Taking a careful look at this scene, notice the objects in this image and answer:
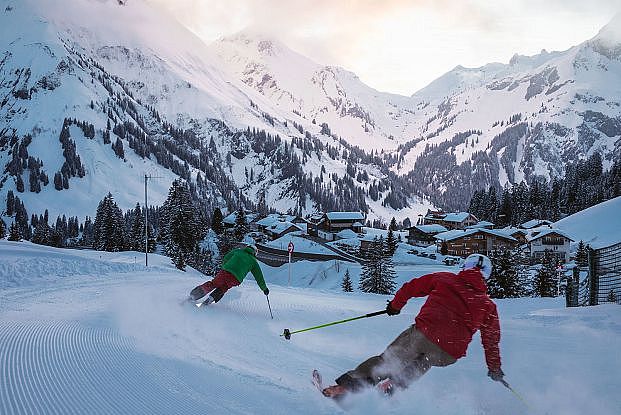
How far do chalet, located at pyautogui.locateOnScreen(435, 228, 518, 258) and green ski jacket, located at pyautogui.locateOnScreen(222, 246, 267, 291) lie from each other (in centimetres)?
7588

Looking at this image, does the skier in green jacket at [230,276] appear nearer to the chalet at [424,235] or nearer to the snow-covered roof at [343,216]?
the chalet at [424,235]

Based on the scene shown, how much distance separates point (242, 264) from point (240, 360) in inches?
178

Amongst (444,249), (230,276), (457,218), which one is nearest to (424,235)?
(444,249)

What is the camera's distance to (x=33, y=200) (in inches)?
7106

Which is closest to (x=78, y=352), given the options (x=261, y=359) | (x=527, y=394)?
(x=261, y=359)

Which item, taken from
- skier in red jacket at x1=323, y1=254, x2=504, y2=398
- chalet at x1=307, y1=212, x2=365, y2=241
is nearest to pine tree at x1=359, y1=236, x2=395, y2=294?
skier in red jacket at x1=323, y1=254, x2=504, y2=398

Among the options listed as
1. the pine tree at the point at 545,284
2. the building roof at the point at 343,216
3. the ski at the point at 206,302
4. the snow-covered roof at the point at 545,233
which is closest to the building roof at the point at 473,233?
the snow-covered roof at the point at 545,233

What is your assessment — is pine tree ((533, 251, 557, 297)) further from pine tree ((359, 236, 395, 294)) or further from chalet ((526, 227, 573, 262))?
chalet ((526, 227, 573, 262))

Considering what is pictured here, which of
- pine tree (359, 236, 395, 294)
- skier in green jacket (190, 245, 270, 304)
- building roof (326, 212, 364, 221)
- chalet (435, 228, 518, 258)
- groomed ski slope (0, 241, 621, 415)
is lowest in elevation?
pine tree (359, 236, 395, 294)

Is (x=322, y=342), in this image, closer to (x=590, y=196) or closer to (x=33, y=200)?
(x=590, y=196)

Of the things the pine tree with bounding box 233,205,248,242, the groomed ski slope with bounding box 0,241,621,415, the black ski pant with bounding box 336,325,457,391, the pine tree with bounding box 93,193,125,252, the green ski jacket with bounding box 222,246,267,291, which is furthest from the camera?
the pine tree with bounding box 233,205,248,242

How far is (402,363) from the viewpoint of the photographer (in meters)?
5.20

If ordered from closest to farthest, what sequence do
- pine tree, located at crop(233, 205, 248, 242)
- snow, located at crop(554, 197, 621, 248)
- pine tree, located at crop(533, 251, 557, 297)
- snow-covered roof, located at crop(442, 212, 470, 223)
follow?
pine tree, located at crop(533, 251, 557, 297) → pine tree, located at crop(233, 205, 248, 242) → snow, located at crop(554, 197, 621, 248) → snow-covered roof, located at crop(442, 212, 470, 223)

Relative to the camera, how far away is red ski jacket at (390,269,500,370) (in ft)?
17.2
